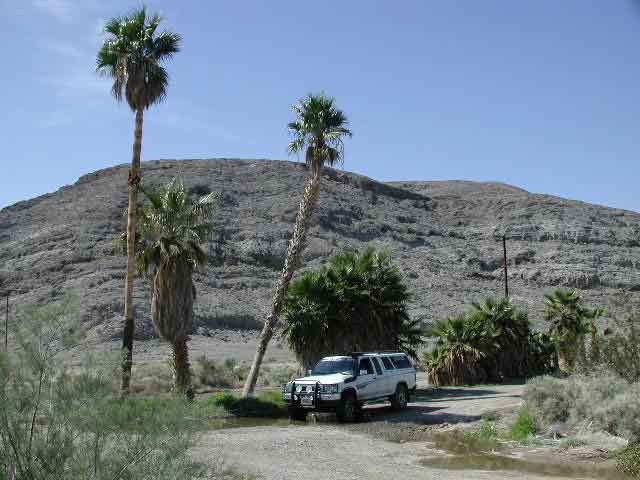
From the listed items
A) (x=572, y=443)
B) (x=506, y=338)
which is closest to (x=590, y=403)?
(x=572, y=443)

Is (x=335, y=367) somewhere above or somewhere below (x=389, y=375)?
above

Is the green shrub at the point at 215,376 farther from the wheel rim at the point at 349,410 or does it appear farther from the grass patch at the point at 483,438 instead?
the grass patch at the point at 483,438

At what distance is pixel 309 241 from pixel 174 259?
184 feet

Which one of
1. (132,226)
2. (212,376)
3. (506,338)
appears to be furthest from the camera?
(212,376)

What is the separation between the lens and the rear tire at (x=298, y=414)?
2202 centimetres

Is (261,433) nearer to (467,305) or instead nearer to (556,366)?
(556,366)

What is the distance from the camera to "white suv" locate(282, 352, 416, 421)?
70.1 ft

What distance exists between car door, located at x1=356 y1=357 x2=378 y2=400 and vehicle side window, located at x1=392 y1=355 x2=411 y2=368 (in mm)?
1473

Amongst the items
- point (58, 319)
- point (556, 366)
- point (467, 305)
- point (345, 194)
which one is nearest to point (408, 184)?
point (345, 194)

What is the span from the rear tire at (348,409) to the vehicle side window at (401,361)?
2.75 metres

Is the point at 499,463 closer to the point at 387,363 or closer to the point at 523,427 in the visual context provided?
the point at 523,427

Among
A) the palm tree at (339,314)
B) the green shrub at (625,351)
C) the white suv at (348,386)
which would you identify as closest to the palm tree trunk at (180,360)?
the white suv at (348,386)

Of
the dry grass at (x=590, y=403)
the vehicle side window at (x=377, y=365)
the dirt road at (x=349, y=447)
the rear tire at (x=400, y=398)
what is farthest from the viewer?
the rear tire at (x=400, y=398)

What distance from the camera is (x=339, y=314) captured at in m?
28.3
